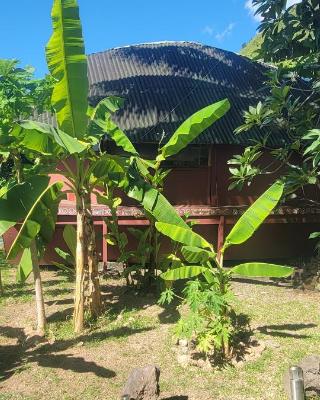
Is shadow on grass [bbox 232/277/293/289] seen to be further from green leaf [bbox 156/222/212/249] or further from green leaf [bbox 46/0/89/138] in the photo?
green leaf [bbox 46/0/89/138]

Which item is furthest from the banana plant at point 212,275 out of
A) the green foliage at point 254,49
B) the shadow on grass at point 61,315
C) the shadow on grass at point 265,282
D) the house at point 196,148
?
the green foliage at point 254,49

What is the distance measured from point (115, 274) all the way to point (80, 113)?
479cm

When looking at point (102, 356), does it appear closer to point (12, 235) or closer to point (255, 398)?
point (255, 398)

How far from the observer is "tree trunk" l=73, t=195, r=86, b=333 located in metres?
6.50

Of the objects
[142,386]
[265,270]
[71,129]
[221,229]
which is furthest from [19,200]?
[221,229]

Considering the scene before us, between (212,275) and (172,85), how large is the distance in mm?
7330

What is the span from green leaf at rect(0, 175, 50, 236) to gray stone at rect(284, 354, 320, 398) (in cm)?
371

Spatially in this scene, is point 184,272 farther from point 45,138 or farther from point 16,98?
point 16,98

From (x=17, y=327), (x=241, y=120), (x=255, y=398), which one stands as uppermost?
(x=241, y=120)

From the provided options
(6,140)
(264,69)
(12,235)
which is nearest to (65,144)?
(6,140)

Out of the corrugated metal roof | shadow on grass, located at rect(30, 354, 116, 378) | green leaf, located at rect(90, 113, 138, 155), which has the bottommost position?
shadow on grass, located at rect(30, 354, 116, 378)

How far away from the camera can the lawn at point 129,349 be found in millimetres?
5266

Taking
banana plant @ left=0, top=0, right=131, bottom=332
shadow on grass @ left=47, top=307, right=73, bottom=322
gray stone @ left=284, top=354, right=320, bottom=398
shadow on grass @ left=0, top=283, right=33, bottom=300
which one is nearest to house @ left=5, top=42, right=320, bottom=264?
shadow on grass @ left=0, top=283, right=33, bottom=300

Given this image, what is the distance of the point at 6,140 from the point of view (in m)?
5.43
